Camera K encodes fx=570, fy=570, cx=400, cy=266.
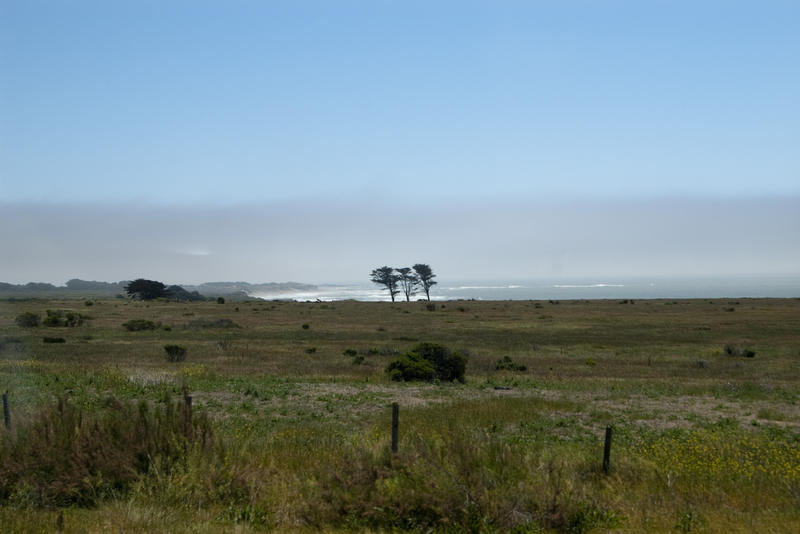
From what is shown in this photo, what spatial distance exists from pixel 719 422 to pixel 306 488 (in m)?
11.7

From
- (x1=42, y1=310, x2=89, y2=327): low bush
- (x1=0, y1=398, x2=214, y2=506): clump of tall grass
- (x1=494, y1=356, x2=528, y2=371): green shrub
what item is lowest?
(x1=494, y1=356, x2=528, y2=371): green shrub

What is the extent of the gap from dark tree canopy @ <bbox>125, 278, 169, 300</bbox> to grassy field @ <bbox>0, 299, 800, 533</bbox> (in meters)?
88.3

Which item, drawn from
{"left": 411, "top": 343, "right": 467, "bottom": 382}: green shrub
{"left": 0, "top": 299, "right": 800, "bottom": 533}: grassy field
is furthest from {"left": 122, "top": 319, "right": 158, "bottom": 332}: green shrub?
{"left": 411, "top": 343, "right": 467, "bottom": 382}: green shrub

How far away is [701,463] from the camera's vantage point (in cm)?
1036

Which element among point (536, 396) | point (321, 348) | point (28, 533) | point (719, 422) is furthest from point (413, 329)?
point (28, 533)

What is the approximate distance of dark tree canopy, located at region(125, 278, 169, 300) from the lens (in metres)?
111

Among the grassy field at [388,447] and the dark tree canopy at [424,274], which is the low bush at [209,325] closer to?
the grassy field at [388,447]

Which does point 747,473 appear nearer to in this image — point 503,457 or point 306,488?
point 503,457

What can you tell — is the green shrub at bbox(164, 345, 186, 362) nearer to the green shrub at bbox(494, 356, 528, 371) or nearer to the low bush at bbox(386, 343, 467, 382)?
the low bush at bbox(386, 343, 467, 382)

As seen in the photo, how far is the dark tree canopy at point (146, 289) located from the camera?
111 m

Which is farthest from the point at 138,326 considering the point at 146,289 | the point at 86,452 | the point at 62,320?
the point at 146,289

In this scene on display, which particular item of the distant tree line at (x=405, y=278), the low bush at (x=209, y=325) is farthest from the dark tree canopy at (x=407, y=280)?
the low bush at (x=209, y=325)

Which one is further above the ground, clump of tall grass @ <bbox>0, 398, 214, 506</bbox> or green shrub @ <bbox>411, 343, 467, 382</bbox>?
clump of tall grass @ <bbox>0, 398, 214, 506</bbox>

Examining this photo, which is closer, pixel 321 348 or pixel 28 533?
pixel 28 533
